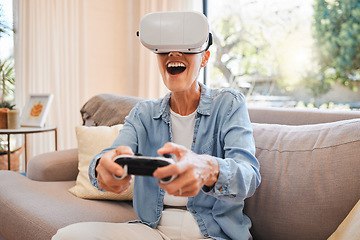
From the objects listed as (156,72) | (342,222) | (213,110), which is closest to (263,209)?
(342,222)

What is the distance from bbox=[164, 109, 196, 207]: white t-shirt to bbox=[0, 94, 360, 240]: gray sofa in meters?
0.29

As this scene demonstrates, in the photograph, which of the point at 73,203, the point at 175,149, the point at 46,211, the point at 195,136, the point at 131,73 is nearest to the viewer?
the point at 175,149

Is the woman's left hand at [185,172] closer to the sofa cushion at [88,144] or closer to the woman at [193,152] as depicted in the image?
the woman at [193,152]

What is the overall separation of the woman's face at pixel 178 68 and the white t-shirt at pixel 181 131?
15cm

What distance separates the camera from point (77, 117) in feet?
11.4

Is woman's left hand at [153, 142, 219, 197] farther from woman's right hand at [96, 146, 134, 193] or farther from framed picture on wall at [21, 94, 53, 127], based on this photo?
framed picture on wall at [21, 94, 53, 127]

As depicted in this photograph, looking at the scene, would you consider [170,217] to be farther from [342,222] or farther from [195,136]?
[342,222]

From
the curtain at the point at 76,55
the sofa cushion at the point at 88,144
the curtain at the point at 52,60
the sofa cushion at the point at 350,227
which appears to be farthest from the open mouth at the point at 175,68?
the curtain at the point at 52,60

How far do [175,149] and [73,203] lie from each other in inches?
37.8

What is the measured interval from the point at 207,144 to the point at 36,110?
199 cm

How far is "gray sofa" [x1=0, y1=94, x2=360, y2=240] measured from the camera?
115 centimetres

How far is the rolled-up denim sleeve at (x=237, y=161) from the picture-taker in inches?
35.1

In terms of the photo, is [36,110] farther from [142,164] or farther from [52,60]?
[142,164]

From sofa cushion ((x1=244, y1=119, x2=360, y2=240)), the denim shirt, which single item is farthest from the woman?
sofa cushion ((x1=244, y1=119, x2=360, y2=240))
